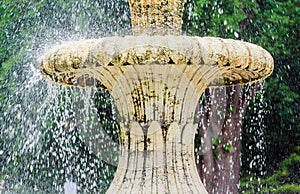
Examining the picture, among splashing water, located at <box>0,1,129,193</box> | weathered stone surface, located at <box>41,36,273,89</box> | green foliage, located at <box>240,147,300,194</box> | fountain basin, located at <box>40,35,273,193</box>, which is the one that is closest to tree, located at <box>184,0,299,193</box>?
splashing water, located at <box>0,1,129,193</box>

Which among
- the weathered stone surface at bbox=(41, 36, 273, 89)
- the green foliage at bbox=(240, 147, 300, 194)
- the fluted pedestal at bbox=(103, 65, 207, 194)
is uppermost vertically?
the green foliage at bbox=(240, 147, 300, 194)

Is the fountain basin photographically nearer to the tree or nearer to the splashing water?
the tree

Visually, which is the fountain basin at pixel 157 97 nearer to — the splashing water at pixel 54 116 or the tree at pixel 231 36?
the tree at pixel 231 36

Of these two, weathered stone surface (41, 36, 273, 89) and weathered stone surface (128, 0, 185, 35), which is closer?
weathered stone surface (41, 36, 273, 89)

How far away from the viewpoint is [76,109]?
8930 mm

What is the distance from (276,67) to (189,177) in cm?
569

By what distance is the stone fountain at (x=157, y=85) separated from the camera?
3.91m

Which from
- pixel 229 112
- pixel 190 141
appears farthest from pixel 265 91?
pixel 190 141

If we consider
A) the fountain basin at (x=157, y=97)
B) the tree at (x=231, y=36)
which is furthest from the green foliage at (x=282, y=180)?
the fountain basin at (x=157, y=97)

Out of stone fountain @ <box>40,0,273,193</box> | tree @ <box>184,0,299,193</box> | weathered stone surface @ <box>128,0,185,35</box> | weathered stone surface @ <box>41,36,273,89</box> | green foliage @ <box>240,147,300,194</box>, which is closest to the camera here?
weathered stone surface @ <box>41,36,273,89</box>

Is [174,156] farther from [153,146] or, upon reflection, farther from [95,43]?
[95,43]

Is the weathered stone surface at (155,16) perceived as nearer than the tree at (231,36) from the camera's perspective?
Yes

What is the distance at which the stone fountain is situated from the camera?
3.91m

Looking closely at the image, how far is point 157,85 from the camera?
404cm
